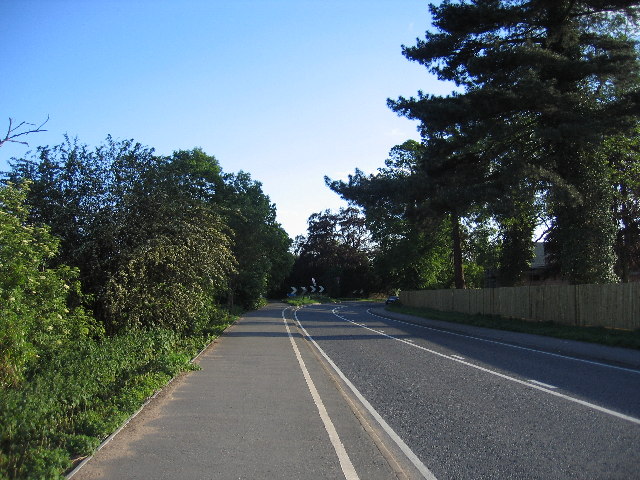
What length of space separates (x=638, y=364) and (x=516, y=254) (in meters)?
26.5

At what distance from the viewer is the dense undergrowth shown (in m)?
5.18

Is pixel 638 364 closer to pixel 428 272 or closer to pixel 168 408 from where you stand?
pixel 168 408

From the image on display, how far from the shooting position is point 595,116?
2112cm

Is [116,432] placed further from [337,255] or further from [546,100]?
[337,255]

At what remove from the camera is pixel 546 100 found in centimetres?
2078

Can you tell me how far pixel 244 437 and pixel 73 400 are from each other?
2.42m

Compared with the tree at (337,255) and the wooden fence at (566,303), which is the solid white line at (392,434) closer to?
the wooden fence at (566,303)

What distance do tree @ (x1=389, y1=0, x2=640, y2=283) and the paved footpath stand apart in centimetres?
1472

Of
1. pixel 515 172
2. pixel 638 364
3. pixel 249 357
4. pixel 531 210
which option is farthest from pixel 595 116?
pixel 249 357

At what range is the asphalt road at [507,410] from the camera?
559 cm

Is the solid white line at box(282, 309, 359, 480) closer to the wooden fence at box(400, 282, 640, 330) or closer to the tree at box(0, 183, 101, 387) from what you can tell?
the tree at box(0, 183, 101, 387)

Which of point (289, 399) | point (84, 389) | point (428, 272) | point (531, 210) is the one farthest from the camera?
point (428, 272)

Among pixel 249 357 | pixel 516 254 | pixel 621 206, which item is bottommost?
pixel 249 357

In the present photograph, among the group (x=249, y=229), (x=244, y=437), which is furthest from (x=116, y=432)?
(x=249, y=229)
